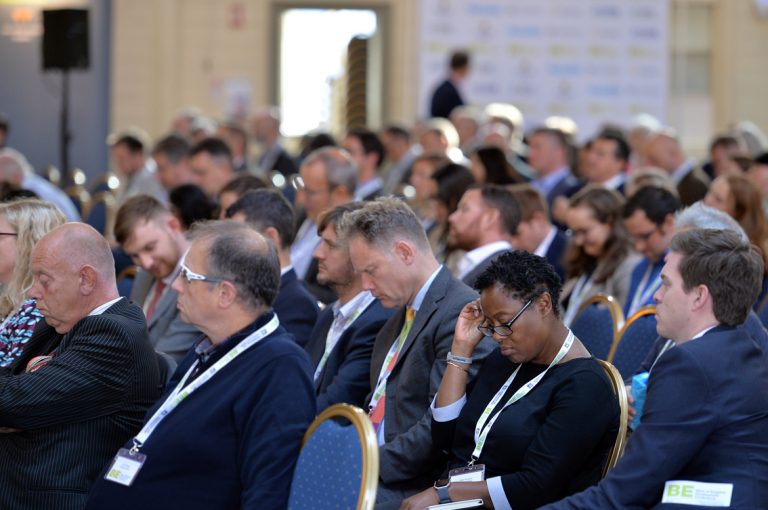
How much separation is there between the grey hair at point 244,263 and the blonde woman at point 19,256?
0.84 metres

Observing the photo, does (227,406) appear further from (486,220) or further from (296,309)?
(486,220)

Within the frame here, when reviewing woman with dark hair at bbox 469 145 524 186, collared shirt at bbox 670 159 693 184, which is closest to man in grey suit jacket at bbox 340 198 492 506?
woman with dark hair at bbox 469 145 524 186

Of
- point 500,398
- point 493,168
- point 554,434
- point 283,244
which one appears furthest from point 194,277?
point 493,168

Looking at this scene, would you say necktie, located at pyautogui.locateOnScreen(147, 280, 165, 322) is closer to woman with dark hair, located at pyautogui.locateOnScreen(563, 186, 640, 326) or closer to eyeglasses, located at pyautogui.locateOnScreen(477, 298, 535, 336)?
woman with dark hair, located at pyautogui.locateOnScreen(563, 186, 640, 326)

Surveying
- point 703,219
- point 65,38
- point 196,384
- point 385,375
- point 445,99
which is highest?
point 65,38

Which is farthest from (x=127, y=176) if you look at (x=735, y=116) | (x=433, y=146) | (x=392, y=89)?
(x=735, y=116)

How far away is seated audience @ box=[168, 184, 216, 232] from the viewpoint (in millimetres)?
5820

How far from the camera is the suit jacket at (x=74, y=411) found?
10.0ft

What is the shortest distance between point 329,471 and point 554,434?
1.87 feet

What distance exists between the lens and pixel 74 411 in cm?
307

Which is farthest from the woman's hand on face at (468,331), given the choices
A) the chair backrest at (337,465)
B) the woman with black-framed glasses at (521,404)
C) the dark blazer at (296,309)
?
the dark blazer at (296,309)

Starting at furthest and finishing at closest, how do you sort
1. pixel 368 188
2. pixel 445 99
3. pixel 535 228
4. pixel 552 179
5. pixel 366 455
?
pixel 445 99, pixel 552 179, pixel 368 188, pixel 535 228, pixel 366 455

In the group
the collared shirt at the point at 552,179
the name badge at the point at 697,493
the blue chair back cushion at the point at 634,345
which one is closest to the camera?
the name badge at the point at 697,493

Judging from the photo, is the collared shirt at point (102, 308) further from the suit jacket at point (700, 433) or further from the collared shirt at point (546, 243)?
the collared shirt at point (546, 243)
